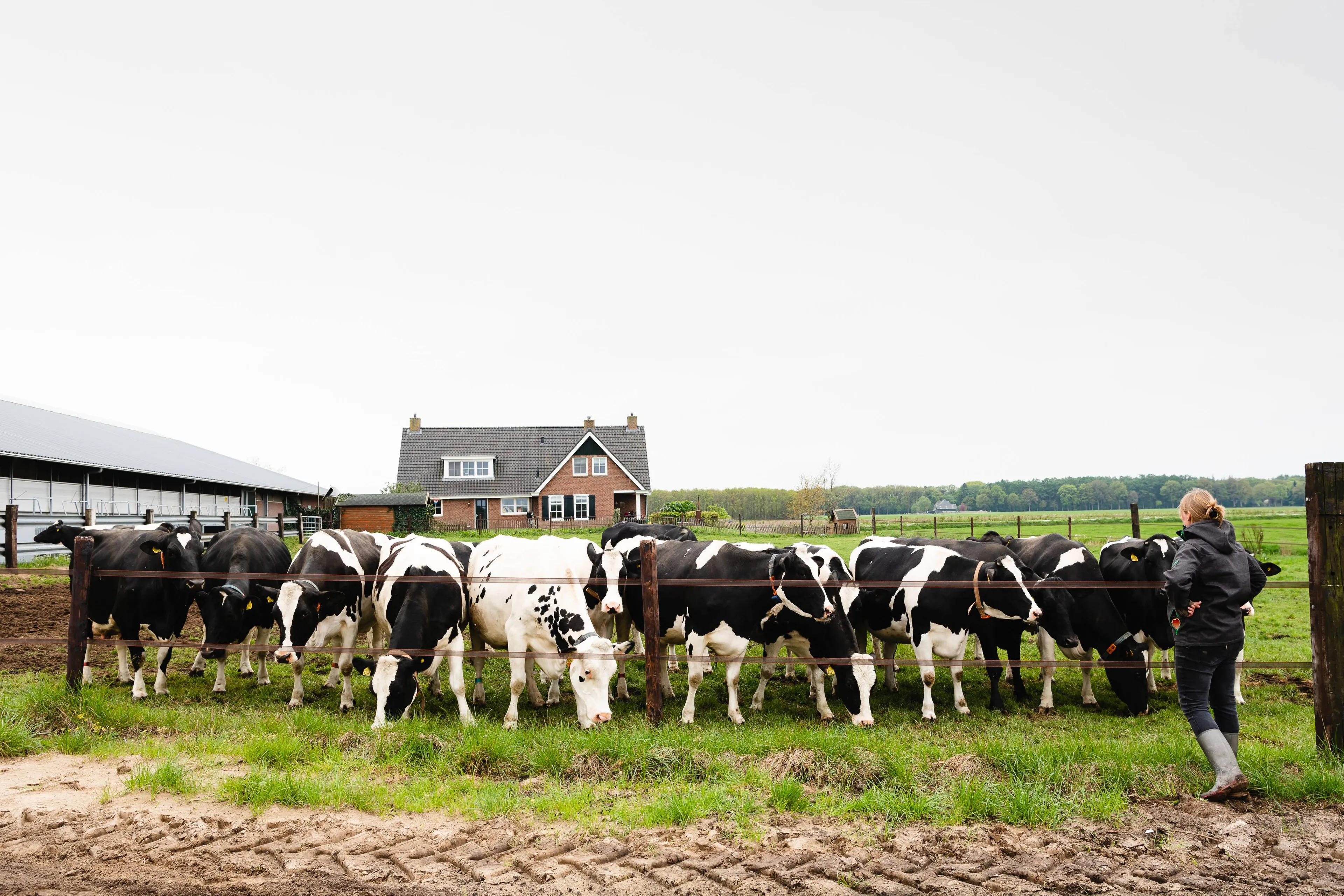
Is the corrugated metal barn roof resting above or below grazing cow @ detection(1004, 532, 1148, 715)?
above

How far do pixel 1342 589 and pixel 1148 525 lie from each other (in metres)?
44.7

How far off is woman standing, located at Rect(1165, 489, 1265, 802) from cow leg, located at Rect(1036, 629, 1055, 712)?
5.69 ft

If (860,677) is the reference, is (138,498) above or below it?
above

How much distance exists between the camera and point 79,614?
25.8ft

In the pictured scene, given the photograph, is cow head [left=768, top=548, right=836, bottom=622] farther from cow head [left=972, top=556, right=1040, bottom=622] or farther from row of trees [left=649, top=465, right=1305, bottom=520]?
row of trees [left=649, top=465, right=1305, bottom=520]

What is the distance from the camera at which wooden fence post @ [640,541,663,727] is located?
7.40 m

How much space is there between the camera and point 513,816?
5305 millimetres

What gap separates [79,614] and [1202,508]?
9.82 meters

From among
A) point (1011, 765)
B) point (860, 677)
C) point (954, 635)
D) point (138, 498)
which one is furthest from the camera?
point (138, 498)

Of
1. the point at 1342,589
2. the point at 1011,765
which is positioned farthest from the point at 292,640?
the point at 1342,589

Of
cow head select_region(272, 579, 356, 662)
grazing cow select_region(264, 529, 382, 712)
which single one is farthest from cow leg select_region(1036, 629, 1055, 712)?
cow head select_region(272, 579, 356, 662)

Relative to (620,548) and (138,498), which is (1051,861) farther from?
(138,498)

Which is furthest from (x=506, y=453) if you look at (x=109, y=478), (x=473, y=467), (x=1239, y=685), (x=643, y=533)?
(x=1239, y=685)

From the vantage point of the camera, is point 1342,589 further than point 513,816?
Yes
